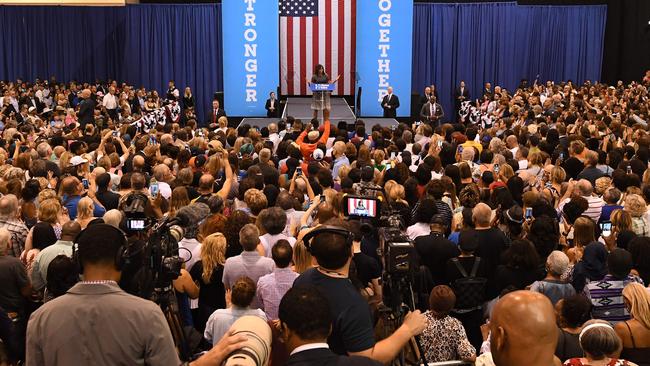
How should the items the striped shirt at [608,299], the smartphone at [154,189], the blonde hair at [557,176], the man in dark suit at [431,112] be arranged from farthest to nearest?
the man in dark suit at [431,112] < the blonde hair at [557,176] < the smartphone at [154,189] < the striped shirt at [608,299]

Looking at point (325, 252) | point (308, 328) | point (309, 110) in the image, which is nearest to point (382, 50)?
point (309, 110)

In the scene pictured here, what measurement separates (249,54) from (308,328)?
18646mm

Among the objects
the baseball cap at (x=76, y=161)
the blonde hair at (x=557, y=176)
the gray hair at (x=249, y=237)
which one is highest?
the baseball cap at (x=76, y=161)

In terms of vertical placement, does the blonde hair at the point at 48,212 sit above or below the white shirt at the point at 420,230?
above

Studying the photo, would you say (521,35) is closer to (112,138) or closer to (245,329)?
(112,138)

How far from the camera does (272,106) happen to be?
2031cm

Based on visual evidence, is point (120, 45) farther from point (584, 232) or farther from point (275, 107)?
point (584, 232)

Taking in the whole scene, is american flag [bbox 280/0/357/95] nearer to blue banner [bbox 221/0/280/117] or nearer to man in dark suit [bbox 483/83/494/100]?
blue banner [bbox 221/0/280/117]

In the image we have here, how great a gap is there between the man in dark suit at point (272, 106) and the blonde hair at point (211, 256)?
1493 cm

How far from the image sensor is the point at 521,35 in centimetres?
2425

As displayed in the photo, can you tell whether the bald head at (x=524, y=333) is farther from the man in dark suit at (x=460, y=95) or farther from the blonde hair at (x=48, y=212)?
the man in dark suit at (x=460, y=95)

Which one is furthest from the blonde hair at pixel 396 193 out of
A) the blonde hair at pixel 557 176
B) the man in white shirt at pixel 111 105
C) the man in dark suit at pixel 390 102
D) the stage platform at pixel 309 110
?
the man in white shirt at pixel 111 105

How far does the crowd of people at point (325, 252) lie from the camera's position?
2.91 metres

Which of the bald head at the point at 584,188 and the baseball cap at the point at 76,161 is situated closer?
the bald head at the point at 584,188
